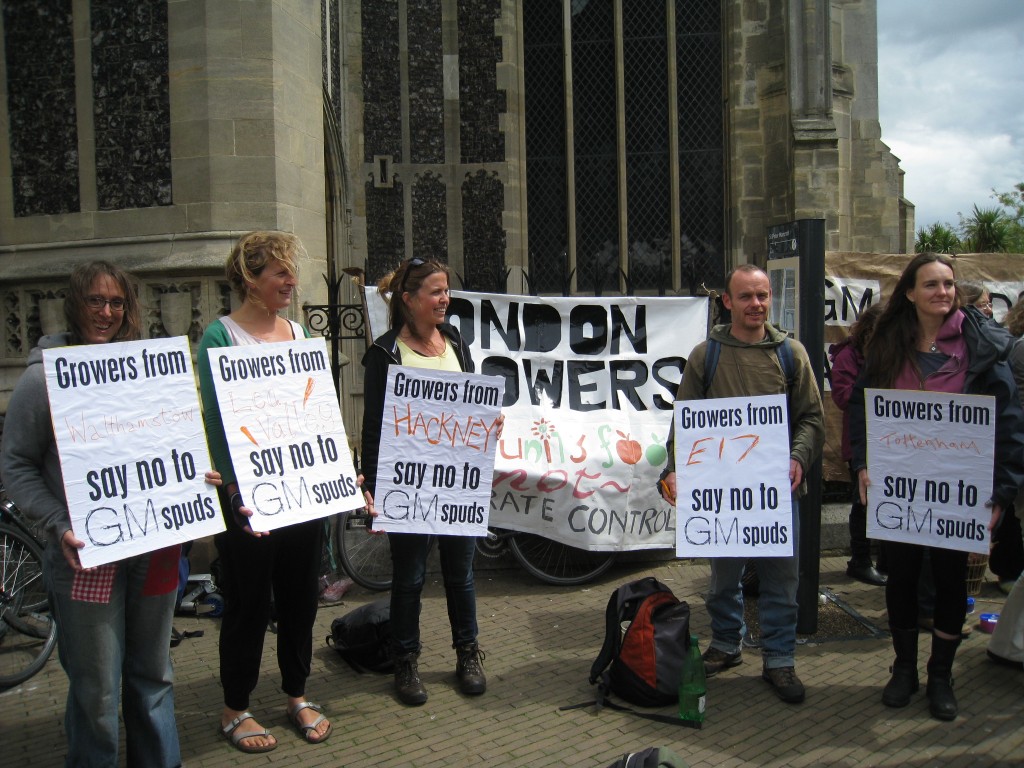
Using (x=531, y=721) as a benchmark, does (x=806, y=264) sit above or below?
above

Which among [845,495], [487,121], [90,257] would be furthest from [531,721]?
[487,121]

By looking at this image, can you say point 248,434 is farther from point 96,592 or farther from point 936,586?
point 936,586

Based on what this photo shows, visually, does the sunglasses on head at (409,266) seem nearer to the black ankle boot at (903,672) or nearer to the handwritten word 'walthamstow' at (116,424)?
the handwritten word 'walthamstow' at (116,424)

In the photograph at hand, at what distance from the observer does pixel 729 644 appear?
4.45m

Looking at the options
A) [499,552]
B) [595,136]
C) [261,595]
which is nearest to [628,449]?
[499,552]

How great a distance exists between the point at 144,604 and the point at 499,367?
11.0 feet

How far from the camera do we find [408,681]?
13.7 ft

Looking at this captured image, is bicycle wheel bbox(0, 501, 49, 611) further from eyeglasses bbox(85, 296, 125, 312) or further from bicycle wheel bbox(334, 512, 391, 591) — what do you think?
eyeglasses bbox(85, 296, 125, 312)

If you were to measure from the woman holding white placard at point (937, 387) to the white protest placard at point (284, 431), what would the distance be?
7.94ft

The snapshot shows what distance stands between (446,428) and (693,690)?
63.6 inches

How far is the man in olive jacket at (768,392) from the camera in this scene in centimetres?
410

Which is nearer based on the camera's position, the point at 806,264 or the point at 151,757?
the point at 151,757

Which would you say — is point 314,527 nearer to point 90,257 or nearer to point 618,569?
point 618,569

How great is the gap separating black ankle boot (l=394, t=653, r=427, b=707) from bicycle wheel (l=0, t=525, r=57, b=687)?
6.26 ft
